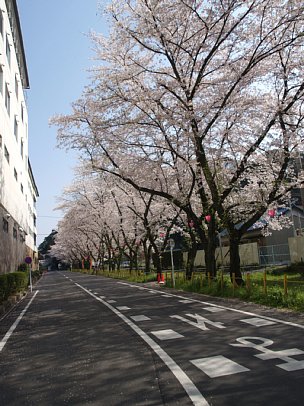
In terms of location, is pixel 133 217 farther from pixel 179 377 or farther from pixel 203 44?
pixel 179 377

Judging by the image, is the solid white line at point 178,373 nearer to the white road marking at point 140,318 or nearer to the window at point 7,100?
the white road marking at point 140,318

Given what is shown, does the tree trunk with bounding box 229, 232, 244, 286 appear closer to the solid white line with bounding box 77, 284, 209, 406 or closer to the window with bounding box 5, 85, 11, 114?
the solid white line with bounding box 77, 284, 209, 406

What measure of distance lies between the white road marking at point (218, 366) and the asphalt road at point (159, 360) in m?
0.01

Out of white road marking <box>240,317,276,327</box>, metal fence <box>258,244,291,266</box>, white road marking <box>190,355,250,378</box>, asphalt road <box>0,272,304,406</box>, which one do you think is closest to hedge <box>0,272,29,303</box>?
asphalt road <box>0,272,304,406</box>

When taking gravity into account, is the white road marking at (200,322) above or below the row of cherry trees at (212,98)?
below

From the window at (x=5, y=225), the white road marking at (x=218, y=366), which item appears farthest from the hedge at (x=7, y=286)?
the white road marking at (x=218, y=366)

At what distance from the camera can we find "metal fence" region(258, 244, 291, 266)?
32062mm

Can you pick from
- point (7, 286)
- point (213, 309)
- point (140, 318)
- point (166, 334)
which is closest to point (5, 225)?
point (7, 286)

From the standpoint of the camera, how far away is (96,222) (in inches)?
1852

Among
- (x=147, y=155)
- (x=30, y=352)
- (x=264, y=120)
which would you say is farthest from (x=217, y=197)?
(x=30, y=352)

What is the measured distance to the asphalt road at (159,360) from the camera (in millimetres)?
4875

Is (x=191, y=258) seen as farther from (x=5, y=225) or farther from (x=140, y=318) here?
(x=140, y=318)

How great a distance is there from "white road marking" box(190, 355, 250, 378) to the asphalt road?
0.01m

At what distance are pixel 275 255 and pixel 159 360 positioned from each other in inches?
1138
